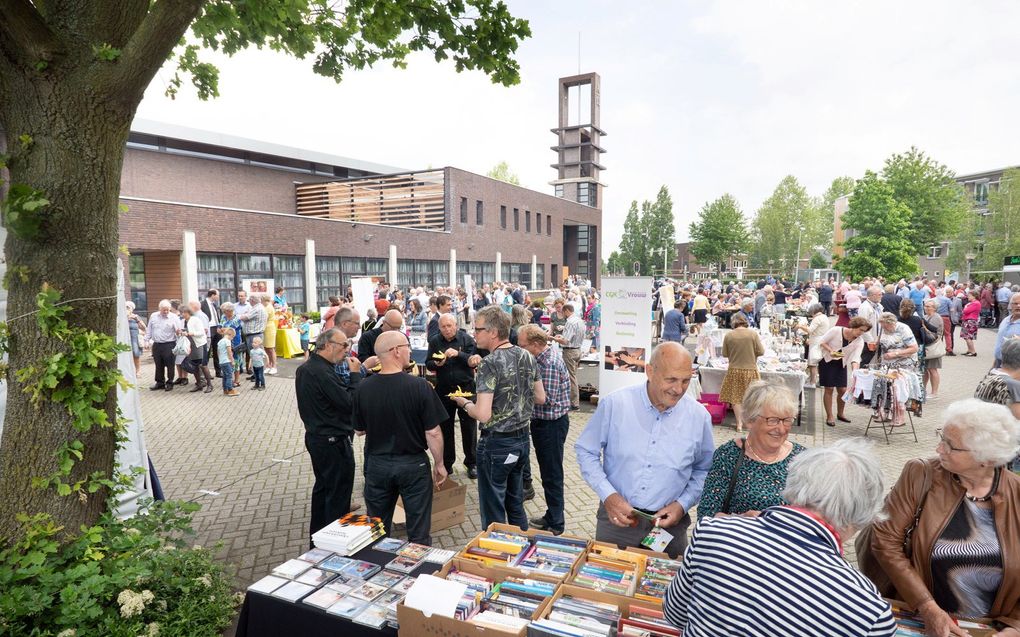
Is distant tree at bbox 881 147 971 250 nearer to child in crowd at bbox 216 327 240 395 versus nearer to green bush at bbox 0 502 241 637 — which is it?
child in crowd at bbox 216 327 240 395

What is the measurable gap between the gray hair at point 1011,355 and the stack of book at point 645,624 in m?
3.09

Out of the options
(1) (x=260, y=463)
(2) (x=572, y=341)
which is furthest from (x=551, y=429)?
(2) (x=572, y=341)

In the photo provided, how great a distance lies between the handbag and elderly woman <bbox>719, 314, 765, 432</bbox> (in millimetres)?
4578

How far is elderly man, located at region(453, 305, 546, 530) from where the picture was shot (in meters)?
4.16

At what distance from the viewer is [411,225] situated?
1222 inches

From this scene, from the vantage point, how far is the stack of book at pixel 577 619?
2145mm

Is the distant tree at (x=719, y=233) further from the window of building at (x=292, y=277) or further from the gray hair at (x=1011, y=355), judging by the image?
the gray hair at (x=1011, y=355)

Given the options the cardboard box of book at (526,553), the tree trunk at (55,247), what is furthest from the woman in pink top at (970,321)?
the tree trunk at (55,247)

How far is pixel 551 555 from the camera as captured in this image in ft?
9.04

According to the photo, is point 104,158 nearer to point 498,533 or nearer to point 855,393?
point 498,533

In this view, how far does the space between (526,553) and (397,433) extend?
1361 millimetres

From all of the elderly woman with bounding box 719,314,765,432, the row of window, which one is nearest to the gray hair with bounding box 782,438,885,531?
the elderly woman with bounding box 719,314,765,432

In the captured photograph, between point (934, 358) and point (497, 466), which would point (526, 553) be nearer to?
point (497, 466)

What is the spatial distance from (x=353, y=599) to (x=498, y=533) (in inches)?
31.4
